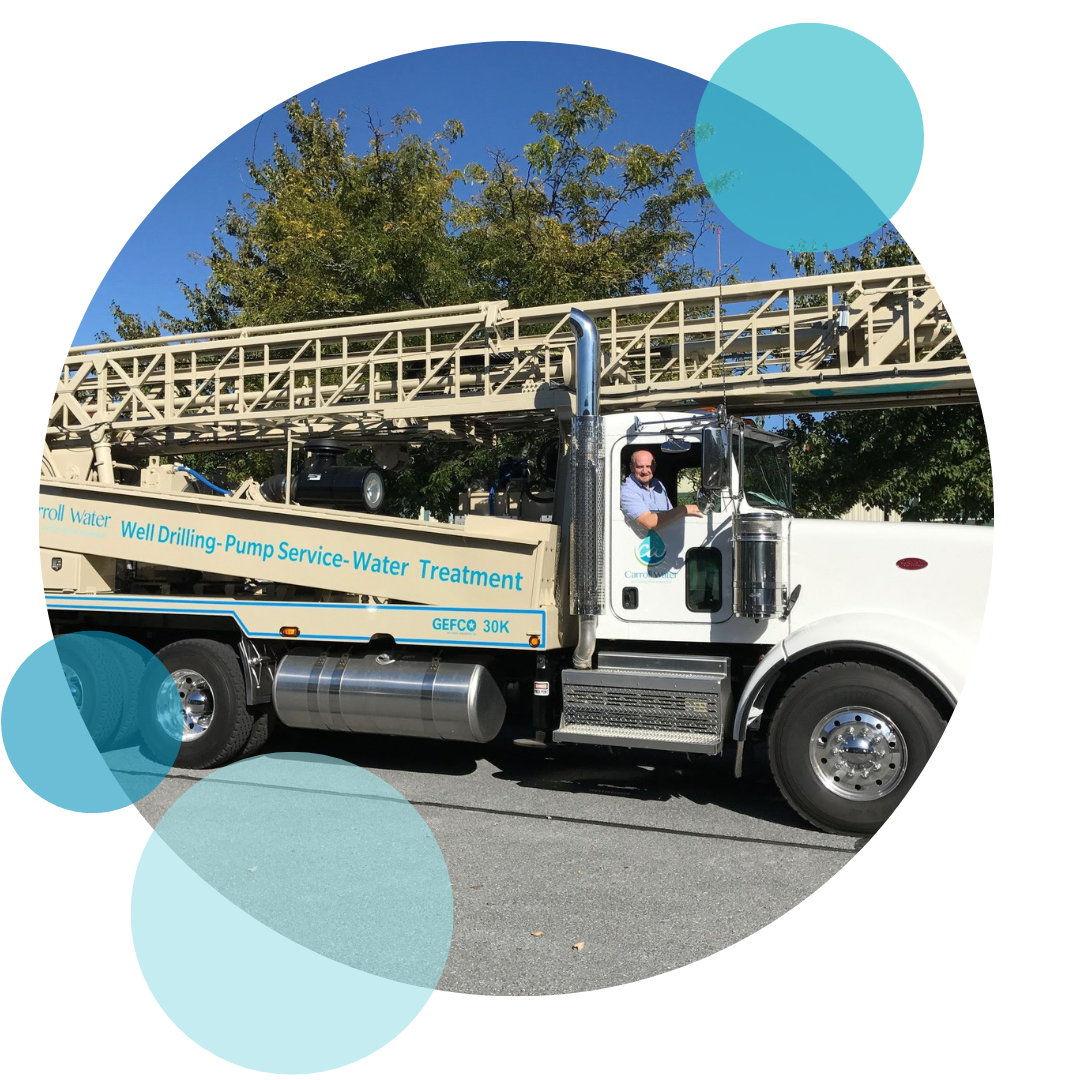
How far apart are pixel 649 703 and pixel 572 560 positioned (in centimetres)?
119

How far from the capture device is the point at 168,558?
8367 millimetres

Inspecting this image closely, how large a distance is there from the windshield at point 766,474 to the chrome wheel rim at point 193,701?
4.78m

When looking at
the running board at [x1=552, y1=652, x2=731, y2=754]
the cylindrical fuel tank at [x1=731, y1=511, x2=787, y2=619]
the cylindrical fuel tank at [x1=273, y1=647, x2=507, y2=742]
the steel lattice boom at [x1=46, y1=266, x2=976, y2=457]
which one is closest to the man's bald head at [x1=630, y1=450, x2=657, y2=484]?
the steel lattice boom at [x1=46, y1=266, x2=976, y2=457]

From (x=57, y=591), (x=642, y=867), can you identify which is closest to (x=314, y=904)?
(x=642, y=867)

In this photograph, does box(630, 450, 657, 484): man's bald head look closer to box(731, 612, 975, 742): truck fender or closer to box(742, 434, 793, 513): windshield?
box(742, 434, 793, 513): windshield

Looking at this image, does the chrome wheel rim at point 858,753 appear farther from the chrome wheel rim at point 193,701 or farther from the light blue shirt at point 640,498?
the chrome wheel rim at point 193,701

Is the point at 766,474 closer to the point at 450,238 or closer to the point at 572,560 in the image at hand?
the point at 572,560

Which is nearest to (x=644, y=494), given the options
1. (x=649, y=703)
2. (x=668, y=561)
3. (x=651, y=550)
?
(x=651, y=550)

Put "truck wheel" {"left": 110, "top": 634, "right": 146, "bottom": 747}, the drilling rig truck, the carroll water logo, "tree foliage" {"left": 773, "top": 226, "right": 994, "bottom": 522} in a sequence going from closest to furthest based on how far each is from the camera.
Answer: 1. the drilling rig truck
2. the carroll water logo
3. "truck wheel" {"left": 110, "top": 634, "right": 146, "bottom": 747}
4. "tree foliage" {"left": 773, "top": 226, "right": 994, "bottom": 522}

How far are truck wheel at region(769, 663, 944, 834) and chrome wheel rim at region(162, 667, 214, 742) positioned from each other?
186 inches

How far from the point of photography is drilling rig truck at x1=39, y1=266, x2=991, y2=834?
249 inches

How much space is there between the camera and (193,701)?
26.9 feet

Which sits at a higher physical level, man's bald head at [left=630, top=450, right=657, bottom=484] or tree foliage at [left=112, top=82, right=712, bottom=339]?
tree foliage at [left=112, top=82, right=712, bottom=339]

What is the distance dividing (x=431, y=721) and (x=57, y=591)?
3.80 m
